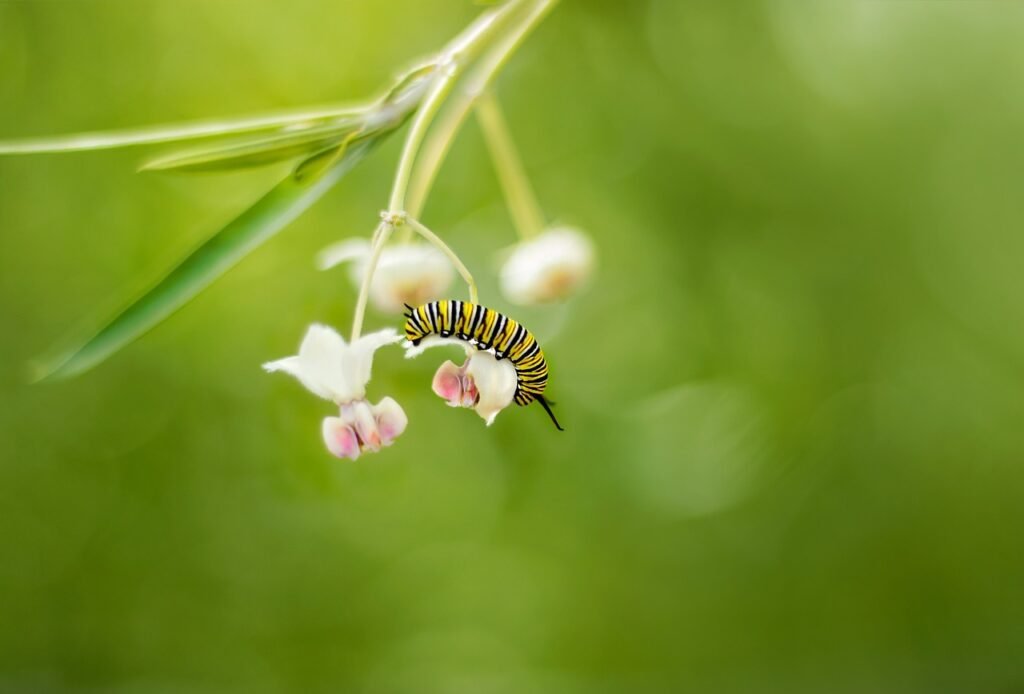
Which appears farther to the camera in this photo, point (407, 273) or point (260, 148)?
point (407, 273)

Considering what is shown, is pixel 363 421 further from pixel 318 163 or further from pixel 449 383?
pixel 318 163

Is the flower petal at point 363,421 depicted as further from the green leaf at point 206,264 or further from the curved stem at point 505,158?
the curved stem at point 505,158

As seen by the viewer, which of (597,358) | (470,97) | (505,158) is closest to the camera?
(470,97)

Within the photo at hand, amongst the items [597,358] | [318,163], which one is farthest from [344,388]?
[597,358]

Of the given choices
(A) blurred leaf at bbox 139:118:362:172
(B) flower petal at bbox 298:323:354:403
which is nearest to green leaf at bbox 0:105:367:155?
(A) blurred leaf at bbox 139:118:362:172

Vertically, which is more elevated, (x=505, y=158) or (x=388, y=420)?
(x=505, y=158)

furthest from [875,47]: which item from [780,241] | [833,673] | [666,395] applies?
[833,673]
